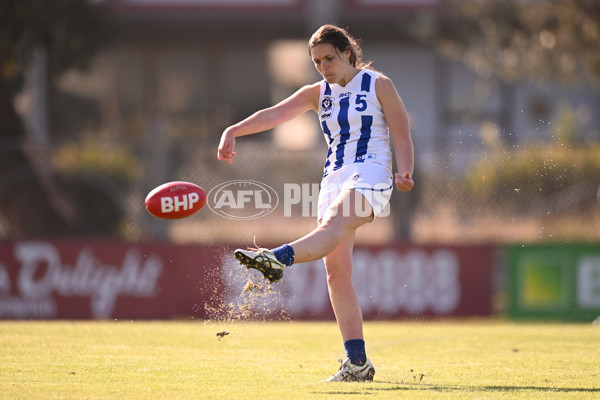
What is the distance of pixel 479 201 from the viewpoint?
1165 cm

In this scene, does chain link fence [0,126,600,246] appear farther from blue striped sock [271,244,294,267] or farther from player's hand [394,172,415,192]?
blue striped sock [271,244,294,267]

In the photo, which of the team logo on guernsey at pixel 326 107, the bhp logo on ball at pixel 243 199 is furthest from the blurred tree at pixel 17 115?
the team logo on guernsey at pixel 326 107

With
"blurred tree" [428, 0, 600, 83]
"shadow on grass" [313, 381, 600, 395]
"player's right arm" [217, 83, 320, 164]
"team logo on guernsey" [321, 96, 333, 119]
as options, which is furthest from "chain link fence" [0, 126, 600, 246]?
"shadow on grass" [313, 381, 600, 395]

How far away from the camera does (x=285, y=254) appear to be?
4.85 m

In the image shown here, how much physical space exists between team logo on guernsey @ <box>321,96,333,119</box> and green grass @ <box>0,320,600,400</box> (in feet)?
4.95

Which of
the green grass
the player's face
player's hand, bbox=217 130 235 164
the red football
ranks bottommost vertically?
the green grass

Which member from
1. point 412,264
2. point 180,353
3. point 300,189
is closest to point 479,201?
point 412,264

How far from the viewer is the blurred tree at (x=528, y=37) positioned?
14.3 m

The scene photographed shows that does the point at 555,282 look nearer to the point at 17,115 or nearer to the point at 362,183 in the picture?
the point at 362,183

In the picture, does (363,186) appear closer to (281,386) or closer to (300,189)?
(281,386)

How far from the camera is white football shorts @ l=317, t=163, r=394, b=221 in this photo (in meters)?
5.31

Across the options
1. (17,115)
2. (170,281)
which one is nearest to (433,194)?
(170,281)

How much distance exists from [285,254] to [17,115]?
31.0ft

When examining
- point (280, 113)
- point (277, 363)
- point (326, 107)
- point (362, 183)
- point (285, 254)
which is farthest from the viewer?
point (277, 363)
